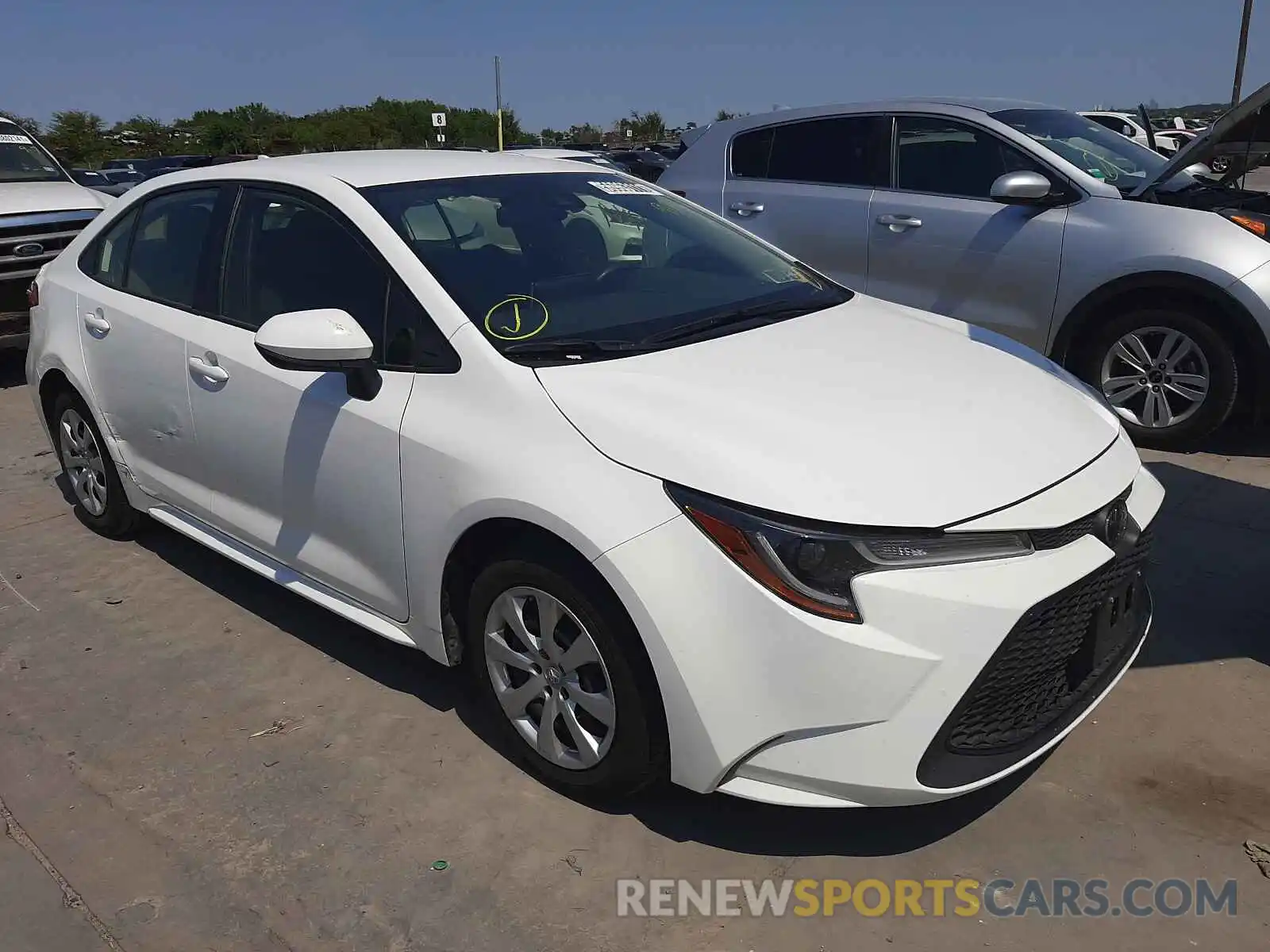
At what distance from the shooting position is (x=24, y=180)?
8969 millimetres

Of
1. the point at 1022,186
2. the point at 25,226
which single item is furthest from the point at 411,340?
the point at 25,226

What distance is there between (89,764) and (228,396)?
122 centimetres

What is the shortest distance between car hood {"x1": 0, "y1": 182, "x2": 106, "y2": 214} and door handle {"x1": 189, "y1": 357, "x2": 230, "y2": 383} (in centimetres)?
551

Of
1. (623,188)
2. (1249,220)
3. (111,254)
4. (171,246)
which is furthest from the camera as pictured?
(1249,220)

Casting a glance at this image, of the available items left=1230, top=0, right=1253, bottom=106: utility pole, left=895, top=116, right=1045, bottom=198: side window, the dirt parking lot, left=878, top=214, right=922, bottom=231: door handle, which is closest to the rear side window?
left=895, top=116, right=1045, bottom=198: side window

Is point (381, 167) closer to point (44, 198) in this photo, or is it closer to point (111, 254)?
point (111, 254)

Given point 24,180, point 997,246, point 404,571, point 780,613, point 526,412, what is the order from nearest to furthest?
point 780,613 → point 526,412 → point 404,571 → point 997,246 → point 24,180

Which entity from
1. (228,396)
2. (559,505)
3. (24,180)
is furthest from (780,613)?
(24,180)

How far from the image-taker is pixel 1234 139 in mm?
4914

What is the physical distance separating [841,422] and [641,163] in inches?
667

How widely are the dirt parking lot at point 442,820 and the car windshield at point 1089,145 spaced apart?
2835 mm

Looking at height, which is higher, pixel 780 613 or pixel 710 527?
pixel 710 527

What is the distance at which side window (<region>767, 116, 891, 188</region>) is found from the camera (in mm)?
6262

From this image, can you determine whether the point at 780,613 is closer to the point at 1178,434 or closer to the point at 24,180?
the point at 1178,434
